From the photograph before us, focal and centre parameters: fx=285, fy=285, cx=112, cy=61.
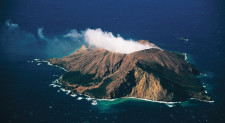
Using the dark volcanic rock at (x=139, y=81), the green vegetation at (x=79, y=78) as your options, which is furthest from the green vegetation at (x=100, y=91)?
the green vegetation at (x=79, y=78)

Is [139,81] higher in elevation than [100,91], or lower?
higher

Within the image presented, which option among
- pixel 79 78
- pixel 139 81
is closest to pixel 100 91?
pixel 79 78

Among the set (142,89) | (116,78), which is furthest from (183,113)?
(116,78)

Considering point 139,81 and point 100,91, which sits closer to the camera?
point 100,91

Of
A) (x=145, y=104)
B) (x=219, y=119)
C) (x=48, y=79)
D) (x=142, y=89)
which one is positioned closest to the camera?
(x=219, y=119)

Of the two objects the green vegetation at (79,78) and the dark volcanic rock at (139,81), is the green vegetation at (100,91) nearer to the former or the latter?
the dark volcanic rock at (139,81)

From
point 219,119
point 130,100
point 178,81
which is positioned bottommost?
point 219,119

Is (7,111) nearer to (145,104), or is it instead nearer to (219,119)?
(145,104)

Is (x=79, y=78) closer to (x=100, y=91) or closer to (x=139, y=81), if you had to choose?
(x=100, y=91)

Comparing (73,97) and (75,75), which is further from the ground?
(75,75)
